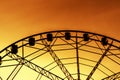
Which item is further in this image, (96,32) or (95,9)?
(96,32)

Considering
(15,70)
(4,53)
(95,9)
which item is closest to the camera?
(95,9)

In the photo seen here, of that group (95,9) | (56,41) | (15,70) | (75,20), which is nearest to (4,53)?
(15,70)

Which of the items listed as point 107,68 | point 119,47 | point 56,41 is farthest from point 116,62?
point 56,41

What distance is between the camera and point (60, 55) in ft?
49.5

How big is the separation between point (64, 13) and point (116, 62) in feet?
12.0

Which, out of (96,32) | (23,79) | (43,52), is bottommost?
(23,79)

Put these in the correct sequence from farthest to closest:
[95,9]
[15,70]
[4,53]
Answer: [15,70] → [4,53] → [95,9]

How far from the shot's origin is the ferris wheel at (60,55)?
13.1 m

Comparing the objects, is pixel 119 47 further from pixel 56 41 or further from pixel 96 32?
pixel 56 41

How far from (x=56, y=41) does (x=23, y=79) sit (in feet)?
8.63

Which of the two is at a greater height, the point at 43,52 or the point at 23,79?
the point at 43,52

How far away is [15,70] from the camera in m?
14.7

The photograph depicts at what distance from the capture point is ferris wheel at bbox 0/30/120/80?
1305 centimetres

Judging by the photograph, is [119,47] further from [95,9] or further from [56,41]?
[56,41]
